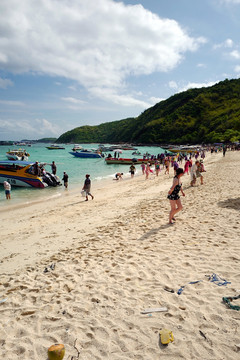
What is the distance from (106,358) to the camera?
2.63 m

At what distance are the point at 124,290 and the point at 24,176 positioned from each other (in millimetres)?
18858

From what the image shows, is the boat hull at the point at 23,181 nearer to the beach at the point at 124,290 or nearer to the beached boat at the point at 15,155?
the beach at the point at 124,290

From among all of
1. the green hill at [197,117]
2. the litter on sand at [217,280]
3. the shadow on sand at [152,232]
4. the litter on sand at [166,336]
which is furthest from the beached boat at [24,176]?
the green hill at [197,117]

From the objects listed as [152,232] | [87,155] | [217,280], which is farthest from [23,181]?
[87,155]

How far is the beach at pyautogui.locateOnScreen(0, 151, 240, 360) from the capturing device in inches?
110

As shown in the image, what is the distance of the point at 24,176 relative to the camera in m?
20.2

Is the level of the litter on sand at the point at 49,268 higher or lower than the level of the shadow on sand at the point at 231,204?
lower

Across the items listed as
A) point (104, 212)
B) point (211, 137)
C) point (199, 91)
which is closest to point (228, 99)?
point (199, 91)

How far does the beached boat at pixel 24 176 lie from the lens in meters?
20.1

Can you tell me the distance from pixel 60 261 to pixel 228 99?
152 meters

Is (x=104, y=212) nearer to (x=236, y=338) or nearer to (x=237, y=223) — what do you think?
(x=237, y=223)

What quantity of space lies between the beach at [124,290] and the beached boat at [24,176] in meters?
13.3

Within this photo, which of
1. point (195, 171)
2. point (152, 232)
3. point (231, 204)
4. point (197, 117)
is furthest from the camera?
point (197, 117)

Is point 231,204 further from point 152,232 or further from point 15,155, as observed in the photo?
point 15,155
